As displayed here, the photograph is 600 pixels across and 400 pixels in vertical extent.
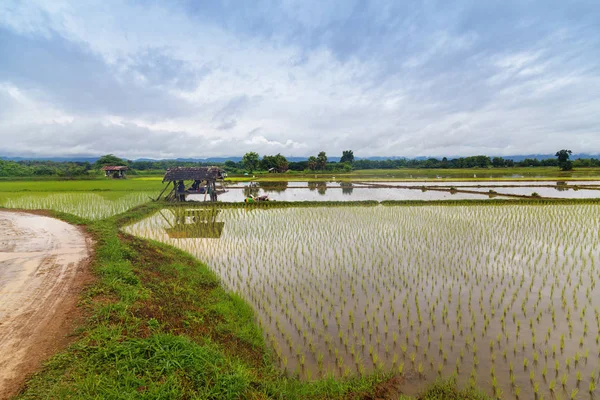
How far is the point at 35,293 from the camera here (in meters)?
4.78

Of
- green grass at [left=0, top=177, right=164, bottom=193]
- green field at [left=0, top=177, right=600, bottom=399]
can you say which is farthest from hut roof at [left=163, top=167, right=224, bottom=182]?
green field at [left=0, top=177, right=600, bottom=399]

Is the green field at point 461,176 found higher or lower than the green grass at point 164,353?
higher

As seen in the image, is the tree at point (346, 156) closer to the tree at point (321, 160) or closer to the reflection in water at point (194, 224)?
the tree at point (321, 160)

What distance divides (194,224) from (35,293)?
26.6ft

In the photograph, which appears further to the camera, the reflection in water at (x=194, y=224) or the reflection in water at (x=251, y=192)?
the reflection in water at (x=251, y=192)

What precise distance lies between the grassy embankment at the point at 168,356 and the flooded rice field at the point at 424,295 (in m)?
0.40

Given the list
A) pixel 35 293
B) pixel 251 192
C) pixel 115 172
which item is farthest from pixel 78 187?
pixel 35 293

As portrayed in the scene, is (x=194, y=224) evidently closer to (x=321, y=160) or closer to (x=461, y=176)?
(x=461, y=176)

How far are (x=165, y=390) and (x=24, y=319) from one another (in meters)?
2.63

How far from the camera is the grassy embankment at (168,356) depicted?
9.93 ft

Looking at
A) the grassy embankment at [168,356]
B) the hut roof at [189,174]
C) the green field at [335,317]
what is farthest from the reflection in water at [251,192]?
the grassy embankment at [168,356]

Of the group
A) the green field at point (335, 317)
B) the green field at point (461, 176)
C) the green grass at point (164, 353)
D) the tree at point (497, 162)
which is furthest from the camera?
the tree at point (497, 162)

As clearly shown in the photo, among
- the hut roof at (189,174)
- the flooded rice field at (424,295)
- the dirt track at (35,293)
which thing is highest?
the hut roof at (189,174)

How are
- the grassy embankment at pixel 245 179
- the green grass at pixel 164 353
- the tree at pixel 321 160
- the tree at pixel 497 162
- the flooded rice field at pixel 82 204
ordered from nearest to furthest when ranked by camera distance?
the green grass at pixel 164 353 < the flooded rice field at pixel 82 204 < the grassy embankment at pixel 245 179 < the tree at pixel 321 160 < the tree at pixel 497 162
